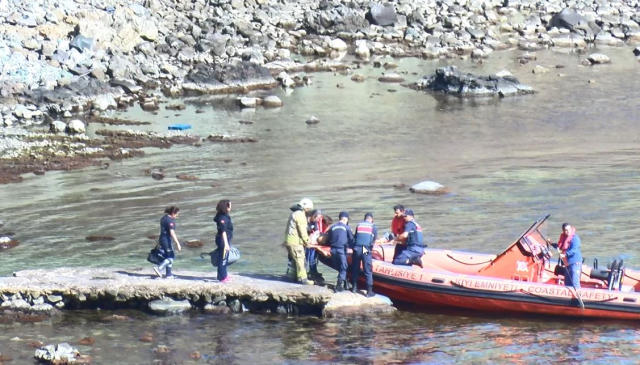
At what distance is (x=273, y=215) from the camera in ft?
95.1

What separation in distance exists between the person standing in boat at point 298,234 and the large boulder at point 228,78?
1175 inches

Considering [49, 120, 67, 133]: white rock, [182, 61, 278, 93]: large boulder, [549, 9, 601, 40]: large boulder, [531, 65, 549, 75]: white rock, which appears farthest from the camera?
[549, 9, 601, 40]: large boulder

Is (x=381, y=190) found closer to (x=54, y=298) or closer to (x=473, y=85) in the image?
(x=54, y=298)

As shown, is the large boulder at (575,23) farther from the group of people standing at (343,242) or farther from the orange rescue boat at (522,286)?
the group of people standing at (343,242)

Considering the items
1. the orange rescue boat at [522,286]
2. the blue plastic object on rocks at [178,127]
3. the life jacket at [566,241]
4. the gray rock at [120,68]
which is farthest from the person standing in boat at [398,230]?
the gray rock at [120,68]

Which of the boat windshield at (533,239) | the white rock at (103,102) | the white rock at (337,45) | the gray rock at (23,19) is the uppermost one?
the gray rock at (23,19)

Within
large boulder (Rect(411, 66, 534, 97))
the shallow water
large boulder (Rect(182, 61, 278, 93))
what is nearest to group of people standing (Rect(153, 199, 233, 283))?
the shallow water

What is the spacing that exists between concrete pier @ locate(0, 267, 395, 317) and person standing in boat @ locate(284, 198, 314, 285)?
555 millimetres

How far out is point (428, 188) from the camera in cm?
3131

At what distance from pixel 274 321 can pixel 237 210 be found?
983 centimetres

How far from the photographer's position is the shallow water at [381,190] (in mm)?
19500

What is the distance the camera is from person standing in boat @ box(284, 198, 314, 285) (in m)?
19.9

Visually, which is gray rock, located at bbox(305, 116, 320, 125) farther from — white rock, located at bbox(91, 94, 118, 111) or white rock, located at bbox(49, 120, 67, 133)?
white rock, located at bbox(49, 120, 67, 133)

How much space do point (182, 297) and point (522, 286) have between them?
6.72 metres
